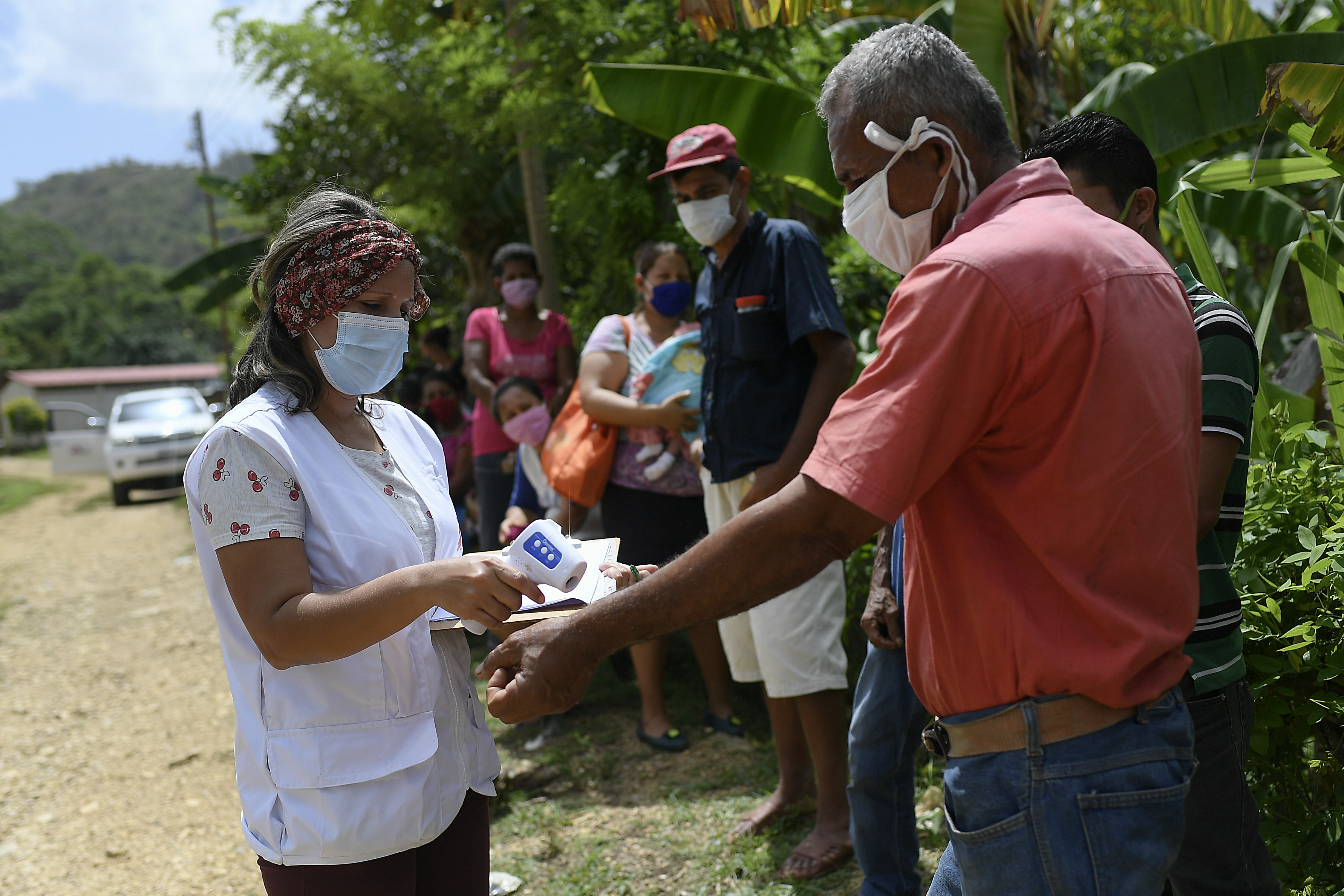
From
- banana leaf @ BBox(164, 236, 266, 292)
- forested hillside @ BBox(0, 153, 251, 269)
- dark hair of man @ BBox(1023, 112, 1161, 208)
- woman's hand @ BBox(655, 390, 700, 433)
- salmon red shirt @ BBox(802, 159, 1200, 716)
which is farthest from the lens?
forested hillside @ BBox(0, 153, 251, 269)

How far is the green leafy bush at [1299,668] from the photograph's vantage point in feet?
7.11

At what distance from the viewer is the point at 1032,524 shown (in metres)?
1.35

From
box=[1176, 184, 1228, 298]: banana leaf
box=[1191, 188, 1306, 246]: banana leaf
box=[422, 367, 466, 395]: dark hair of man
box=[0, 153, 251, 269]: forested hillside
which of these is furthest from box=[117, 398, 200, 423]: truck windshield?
box=[0, 153, 251, 269]: forested hillside

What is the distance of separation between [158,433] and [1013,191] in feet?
56.5

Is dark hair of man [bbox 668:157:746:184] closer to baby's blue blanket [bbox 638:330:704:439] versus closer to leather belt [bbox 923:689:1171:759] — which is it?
baby's blue blanket [bbox 638:330:704:439]

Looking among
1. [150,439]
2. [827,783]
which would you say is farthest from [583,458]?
[150,439]

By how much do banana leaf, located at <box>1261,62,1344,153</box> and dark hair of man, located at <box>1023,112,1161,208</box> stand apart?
483 mm

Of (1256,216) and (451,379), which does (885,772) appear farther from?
(451,379)

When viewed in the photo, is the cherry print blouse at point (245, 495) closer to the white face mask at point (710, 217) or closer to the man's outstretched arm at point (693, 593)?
the man's outstretched arm at point (693, 593)

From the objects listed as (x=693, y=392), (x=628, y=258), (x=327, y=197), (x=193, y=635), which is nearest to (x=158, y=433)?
(x=193, y=635)

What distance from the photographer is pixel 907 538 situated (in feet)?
5.04

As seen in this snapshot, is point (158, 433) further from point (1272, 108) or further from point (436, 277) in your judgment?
point (1272, 108)

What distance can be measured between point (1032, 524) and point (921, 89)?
718 millimetres

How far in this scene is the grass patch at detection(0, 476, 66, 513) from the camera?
17562mm
